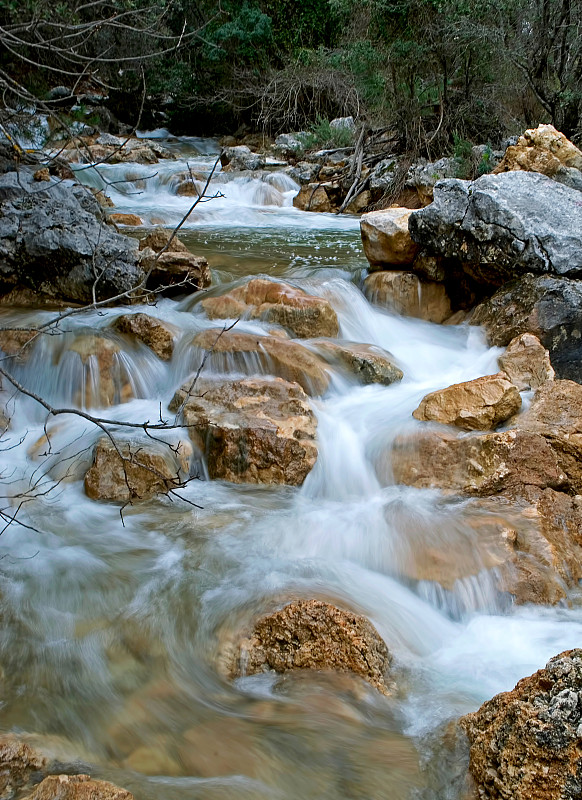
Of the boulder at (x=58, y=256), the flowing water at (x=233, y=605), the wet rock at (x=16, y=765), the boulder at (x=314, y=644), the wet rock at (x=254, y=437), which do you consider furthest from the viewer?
the boulder at (x=58, y=256)

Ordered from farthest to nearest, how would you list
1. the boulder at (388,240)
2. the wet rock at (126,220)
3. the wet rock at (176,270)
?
the wet rock at (126,220) → the boulder at (388,240) → the wet rock at (176,270)

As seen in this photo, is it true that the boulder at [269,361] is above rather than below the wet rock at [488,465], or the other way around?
below

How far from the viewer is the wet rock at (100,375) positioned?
5188 millimetres

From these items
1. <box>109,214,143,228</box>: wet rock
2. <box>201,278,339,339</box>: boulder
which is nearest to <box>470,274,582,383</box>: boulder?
<box>201,278,339,339</box>: boulder

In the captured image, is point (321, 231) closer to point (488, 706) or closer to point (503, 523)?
point (503, 523)

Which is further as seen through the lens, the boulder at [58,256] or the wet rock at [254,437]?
the boulder at [58,256]

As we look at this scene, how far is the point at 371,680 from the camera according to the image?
2.69 metres

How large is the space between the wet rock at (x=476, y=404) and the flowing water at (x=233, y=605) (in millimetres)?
255

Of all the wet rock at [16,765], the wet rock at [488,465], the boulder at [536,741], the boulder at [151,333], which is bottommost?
the boulder at [151,333]

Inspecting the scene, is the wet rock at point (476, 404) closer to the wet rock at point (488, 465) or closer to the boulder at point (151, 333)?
the wet rock at point (488, 465)

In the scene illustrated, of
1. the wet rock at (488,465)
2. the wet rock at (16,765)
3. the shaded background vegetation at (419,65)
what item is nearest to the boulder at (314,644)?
the wet rock at (16,765)

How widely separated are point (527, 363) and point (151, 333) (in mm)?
3133

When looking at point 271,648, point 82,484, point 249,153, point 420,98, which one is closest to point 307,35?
point 249,153

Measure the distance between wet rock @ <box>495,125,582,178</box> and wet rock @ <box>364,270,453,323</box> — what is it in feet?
5.29
